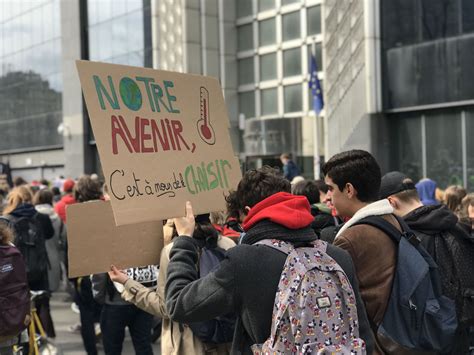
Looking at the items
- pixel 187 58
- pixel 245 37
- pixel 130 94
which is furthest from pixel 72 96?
pixel 130 94

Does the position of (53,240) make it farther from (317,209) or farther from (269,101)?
(269,101)

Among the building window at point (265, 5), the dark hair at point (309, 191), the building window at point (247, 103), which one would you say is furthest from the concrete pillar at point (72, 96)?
the dark hair at point (309, 191)

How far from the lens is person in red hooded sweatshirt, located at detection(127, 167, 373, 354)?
2.56 m

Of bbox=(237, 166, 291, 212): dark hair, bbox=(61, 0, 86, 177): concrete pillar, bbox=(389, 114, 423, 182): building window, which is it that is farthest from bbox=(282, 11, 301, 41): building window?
bbox=(237, 166, 291, 212): dark hair

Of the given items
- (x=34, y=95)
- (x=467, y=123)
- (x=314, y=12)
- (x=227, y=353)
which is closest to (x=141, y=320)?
(x=227, y=353)

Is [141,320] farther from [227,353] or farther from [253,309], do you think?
[253,309]

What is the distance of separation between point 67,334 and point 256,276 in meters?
6.48

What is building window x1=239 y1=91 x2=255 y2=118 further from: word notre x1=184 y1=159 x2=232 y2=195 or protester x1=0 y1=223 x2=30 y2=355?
word notre x1=184 y1=159 x2=232 y2=195

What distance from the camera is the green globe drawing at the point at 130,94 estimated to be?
3.21 metres

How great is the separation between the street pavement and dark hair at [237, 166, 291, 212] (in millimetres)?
5087

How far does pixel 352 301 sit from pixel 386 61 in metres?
15.9

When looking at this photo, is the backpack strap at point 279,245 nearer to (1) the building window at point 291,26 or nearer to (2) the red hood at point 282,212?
(2) the red hood at point 282,212

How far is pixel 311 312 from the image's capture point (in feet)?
8.16

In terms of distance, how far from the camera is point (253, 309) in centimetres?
257
